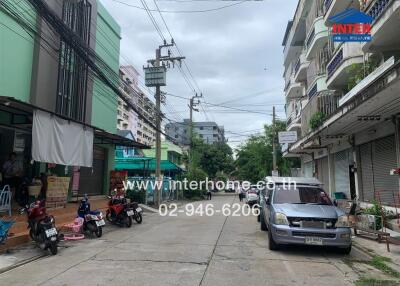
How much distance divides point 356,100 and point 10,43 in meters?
12.1

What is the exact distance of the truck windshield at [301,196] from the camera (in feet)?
33.6

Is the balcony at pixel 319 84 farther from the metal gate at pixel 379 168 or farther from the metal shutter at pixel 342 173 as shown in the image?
the metal gate at pixel 379 168

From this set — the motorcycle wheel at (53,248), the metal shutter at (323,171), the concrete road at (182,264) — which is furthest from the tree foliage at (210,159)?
the motorcycle wheel at (53,248)

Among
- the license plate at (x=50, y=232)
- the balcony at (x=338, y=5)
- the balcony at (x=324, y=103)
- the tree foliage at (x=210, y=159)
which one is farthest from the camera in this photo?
the tree foliage at (x=210, y=159)

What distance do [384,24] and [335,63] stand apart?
6.86m

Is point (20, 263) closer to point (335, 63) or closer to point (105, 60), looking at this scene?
point (105, 60)

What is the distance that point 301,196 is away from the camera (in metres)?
10.5

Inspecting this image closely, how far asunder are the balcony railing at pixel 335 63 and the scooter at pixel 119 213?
1181 centimetres

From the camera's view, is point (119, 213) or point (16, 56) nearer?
point (119, 213)

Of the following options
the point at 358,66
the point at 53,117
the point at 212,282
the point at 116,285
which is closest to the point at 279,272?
the point at 212,282

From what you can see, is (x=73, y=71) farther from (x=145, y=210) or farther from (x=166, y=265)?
(x=166, y=265)

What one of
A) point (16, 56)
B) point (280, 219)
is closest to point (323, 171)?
point (280, 219)

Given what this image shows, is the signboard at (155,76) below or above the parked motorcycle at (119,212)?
above

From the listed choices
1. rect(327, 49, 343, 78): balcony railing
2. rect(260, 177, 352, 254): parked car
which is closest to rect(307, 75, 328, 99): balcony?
rect(327, 49, 343, 78): balcony railing
